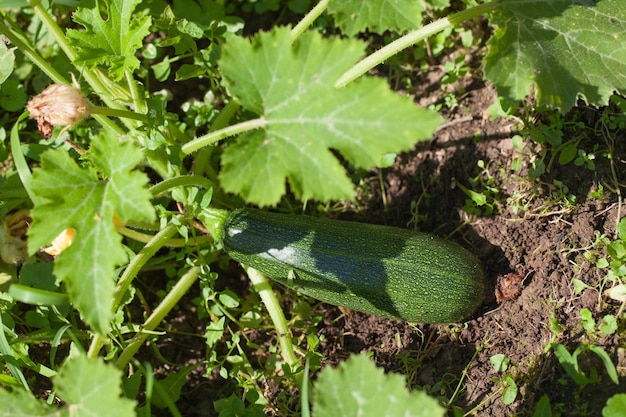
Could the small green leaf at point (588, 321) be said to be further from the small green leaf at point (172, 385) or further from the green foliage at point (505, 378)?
the small green leaf at point (172, 385)

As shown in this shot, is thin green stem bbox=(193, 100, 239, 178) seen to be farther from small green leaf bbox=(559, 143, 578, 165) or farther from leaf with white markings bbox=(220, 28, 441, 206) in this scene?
small green leaf bbox=(559, 143, 578, 165)

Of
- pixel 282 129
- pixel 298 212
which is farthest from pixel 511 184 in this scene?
pixel 282 129

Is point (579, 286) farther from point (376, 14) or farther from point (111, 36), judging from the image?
point (111, 36)

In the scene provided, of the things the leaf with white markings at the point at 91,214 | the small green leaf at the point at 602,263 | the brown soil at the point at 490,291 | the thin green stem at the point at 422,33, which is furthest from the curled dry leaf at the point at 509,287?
the leaf with white markings at the point at 91,214

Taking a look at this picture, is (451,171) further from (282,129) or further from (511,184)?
(282,129)

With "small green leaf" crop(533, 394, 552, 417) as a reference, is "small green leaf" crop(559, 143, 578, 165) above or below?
above

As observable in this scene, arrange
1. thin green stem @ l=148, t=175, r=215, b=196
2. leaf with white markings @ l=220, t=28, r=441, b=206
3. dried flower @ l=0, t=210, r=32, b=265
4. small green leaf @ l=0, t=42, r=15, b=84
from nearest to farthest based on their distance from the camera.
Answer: leaf with white markings @ l=220, t=28, r=441, b=206 < thin green stem @ l=148, t=175, r=215, b=196 < small green leaf @ l=0, t=42, r=15, b=84 < dried flower @ l=0, t=210, r=32, b=265

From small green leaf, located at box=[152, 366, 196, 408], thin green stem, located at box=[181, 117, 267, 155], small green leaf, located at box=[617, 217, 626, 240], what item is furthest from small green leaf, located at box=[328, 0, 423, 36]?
small green leaf, located at box=[152, 366, 196, 408]

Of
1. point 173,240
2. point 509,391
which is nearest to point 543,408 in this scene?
point 509,391
